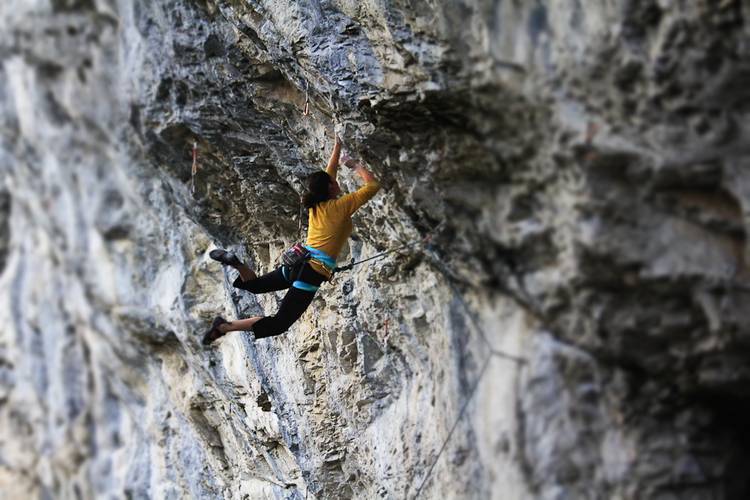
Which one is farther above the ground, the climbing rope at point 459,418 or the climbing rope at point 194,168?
the climbing rope at point 194,168

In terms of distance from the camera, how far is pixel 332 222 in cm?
589

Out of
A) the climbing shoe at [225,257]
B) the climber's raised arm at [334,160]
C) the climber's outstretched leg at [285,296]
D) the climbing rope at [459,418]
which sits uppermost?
the climber's raised arm at [334,160]

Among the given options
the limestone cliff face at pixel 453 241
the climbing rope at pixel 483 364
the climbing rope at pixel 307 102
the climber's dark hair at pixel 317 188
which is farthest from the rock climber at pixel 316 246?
the climbing rope at pixel 483 364

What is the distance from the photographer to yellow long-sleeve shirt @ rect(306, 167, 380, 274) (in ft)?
19.0

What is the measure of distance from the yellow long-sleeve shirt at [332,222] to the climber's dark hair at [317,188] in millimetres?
34

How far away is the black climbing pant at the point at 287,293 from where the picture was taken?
604 cm

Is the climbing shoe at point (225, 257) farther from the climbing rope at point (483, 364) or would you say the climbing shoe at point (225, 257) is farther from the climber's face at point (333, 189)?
the climbing rope at point (483, 364)

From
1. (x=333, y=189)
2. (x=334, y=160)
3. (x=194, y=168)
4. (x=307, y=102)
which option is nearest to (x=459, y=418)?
(x=333, y=189)

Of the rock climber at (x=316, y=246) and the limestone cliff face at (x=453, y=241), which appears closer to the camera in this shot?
the limestone cliff face at (x=453, y=241)

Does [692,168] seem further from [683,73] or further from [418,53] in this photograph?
[418,53]

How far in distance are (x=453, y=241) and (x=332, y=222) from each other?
0.99 metres

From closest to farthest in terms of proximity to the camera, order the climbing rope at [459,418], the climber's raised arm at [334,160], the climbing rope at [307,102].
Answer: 1. the climbing rope at [459,418]
2. the climber's raised arm at [334,160]
3. the climbing rope at [307,102]

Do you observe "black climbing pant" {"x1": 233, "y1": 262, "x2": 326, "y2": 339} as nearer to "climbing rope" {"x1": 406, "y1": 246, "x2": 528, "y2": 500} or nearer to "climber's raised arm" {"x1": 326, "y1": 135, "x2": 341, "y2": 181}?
"climber's raised arm" {"x1": 326, "y1": 135, "x2": 341, "y2": 181}

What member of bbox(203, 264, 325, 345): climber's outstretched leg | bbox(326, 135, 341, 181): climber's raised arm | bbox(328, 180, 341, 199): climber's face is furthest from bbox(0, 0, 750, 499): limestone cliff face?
bbox(203, 264, 325, 345): climber's outstretched leg
